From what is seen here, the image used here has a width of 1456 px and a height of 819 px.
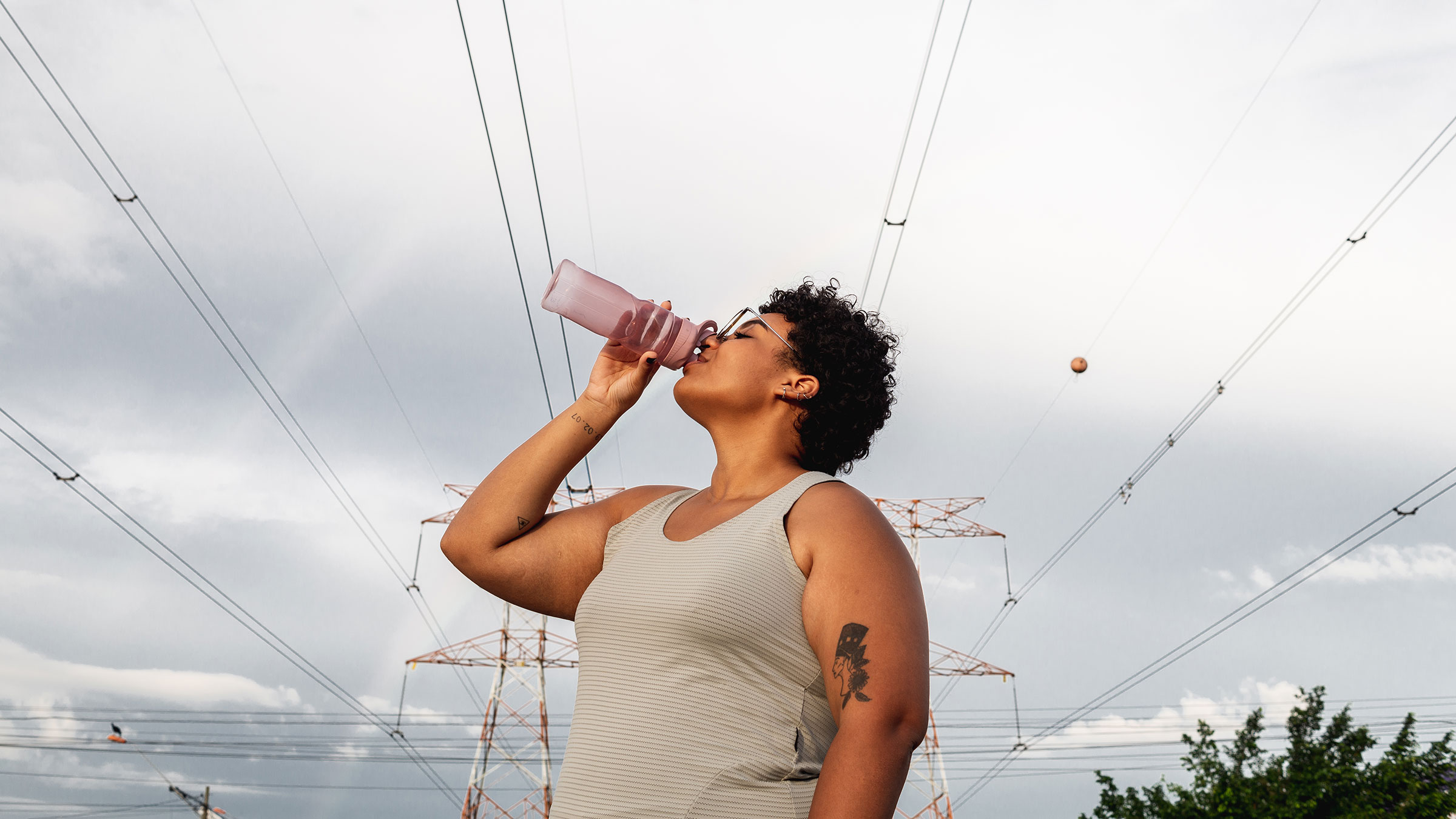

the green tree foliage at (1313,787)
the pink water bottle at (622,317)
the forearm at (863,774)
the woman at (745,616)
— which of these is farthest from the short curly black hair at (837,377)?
the green tree foliage at (1313,787)

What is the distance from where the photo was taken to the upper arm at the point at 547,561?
291 cm

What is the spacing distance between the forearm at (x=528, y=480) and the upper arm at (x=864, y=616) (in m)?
0.80

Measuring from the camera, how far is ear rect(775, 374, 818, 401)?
2.89 metres

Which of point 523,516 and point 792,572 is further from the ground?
point 523,516

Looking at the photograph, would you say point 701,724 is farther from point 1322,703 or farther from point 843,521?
point 1322,703

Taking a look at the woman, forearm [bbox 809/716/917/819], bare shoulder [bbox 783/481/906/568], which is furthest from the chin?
forearm [bbox 809/716/917/819]

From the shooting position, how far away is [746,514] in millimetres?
2471

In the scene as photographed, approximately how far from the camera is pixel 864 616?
7.15ft

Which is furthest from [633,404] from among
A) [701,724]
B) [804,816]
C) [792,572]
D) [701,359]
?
[804,816]

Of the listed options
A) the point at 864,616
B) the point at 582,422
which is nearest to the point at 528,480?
the point at 582,422

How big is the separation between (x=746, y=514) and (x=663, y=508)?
45 centimetres

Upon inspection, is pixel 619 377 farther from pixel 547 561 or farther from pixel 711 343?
pixel 547 561

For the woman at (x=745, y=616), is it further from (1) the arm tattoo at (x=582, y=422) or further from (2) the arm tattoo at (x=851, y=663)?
(1) the arm tattoo at (x=582, y=422)

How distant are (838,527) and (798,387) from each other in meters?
0.66
